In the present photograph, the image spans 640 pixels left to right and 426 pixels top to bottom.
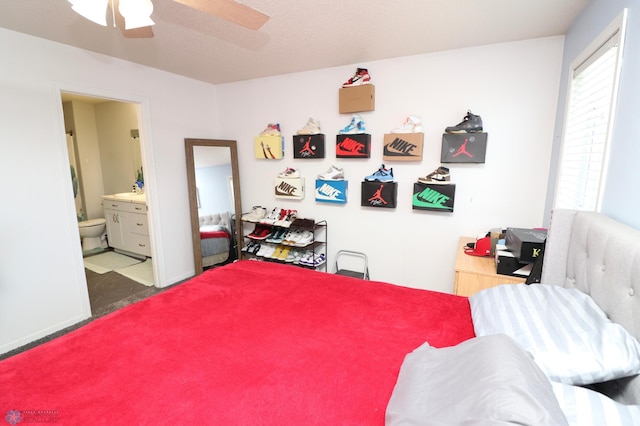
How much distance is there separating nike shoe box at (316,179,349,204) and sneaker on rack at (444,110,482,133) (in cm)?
116

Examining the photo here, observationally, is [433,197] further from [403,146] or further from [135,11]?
[135,11]

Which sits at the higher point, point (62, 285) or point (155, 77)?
point (155, 77)

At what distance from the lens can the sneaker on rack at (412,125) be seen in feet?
8.95

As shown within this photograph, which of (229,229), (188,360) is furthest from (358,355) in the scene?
(229,229)

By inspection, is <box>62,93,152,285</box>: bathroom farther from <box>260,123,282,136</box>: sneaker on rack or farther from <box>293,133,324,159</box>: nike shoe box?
<box>293,133,324,159</box>: nike shoe box

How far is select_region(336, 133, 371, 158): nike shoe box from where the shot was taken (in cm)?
295

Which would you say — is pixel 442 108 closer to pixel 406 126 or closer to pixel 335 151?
pixel 406 126

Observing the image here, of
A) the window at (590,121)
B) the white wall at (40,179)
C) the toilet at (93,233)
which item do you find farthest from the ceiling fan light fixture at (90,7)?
the toilet at (93,233)

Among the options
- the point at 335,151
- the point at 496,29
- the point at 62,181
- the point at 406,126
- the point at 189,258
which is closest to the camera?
the point at 496,29

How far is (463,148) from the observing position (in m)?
2.58

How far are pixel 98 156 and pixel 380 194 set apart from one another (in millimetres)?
4870

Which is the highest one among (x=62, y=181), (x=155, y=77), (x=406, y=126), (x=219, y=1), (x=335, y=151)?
(x=155, y=77)

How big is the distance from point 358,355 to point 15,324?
279 cm

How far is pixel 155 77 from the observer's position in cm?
316
